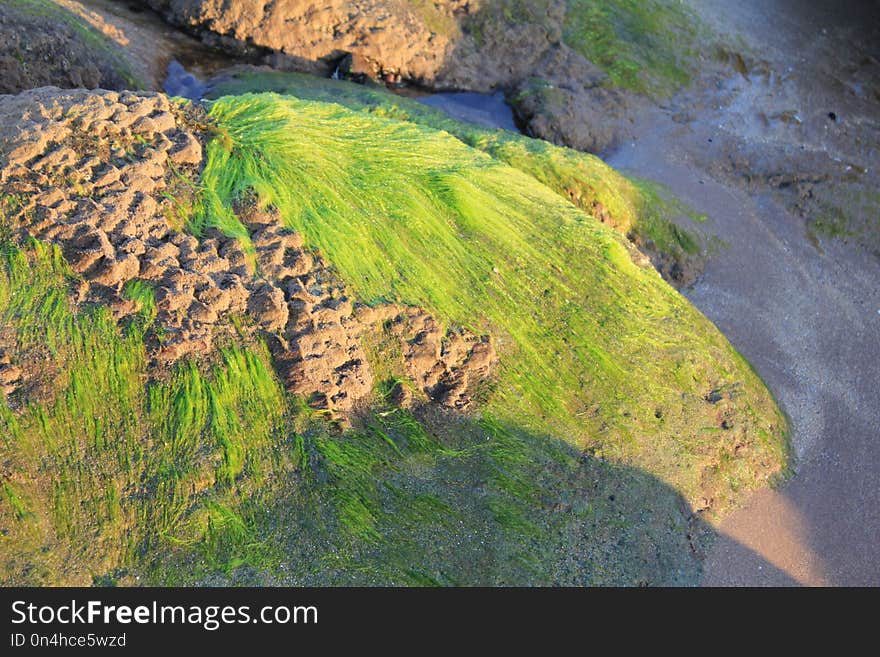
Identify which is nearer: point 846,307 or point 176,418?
point 176,418

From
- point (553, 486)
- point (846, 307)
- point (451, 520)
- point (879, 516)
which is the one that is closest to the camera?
point (451, 520)

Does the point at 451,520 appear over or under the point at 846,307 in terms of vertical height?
under

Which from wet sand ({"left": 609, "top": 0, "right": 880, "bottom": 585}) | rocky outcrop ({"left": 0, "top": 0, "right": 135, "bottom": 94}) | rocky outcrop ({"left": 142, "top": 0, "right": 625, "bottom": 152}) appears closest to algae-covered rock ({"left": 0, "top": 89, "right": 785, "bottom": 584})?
wet sand ({"left": 609, "top": 0, "right": 880, "bottom": 585})

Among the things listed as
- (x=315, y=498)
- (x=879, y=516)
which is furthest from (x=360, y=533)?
(x=879, y=516)

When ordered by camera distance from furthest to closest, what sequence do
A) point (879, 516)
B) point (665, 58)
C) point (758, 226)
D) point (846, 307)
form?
point (665, 58), point (758, 226), point (846, 307), point (879, 516)

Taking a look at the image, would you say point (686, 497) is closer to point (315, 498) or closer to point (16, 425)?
point (315, 498)

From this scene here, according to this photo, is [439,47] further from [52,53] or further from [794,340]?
[794,340]

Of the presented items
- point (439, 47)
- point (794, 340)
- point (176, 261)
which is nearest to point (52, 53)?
point (176, 261)
